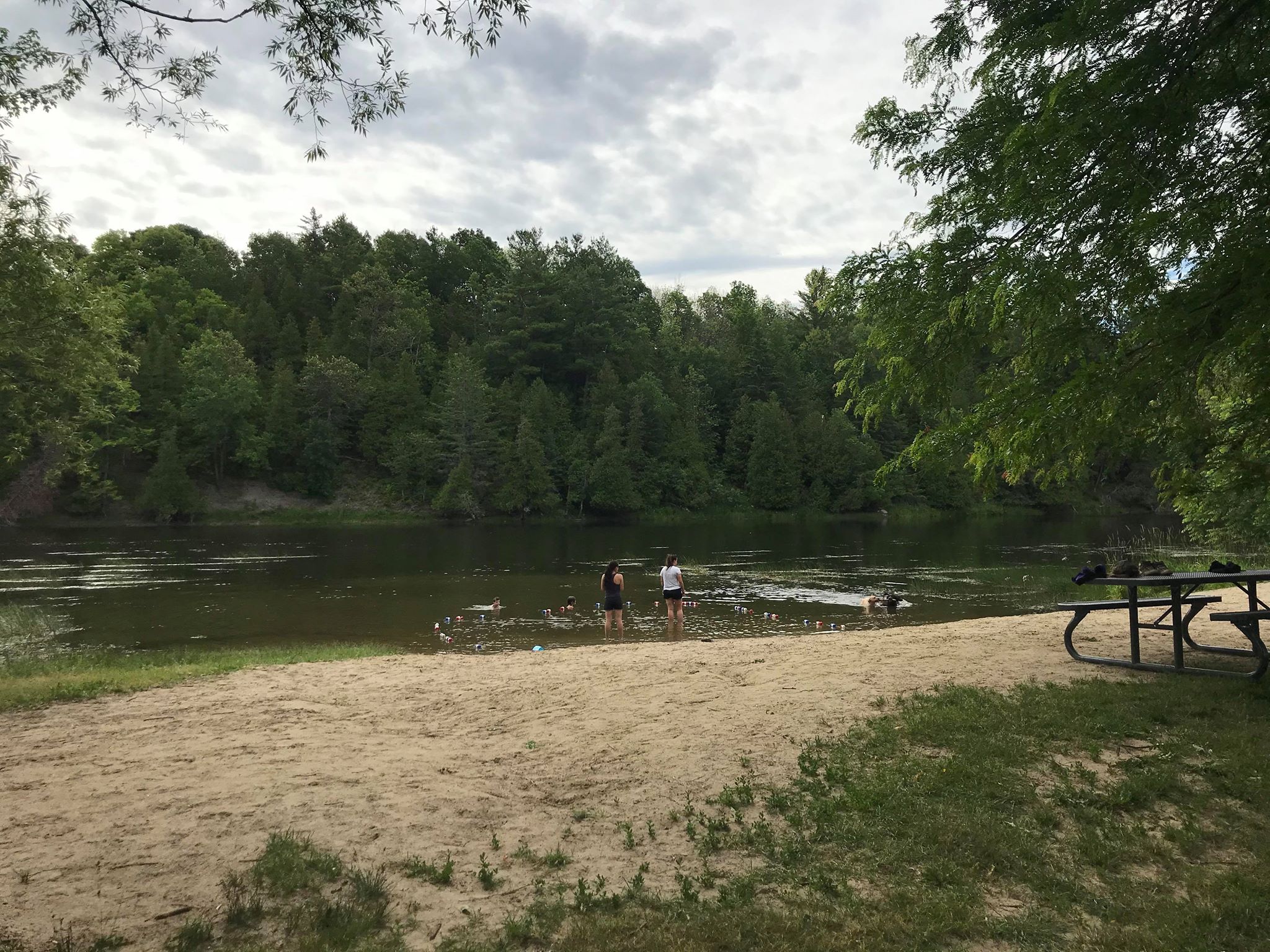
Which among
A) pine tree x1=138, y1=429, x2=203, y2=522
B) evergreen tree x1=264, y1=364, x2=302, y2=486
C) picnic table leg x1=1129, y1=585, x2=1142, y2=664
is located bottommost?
picnic table leg x1=1129, y1=585, x2=1142, y2=664

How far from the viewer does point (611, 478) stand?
7725cm

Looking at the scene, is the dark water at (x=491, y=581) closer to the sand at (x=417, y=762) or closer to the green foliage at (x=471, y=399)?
the sand at (x=417, y=762)

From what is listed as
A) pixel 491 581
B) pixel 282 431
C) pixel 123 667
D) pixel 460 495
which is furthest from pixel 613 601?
pixel 282 431

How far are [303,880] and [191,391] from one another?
78044 mm

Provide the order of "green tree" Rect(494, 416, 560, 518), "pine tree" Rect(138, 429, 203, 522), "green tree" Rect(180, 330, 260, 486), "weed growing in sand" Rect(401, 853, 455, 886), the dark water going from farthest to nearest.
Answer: "green tree" Rect(494, 416, 560, 518)
"green tree" Rect(180, 330, 260, 486)
"pine tree" Rect(138, 429, 203, 522)
the dark water
"weed growing in sand" Rect(401, 853, 455, 886)

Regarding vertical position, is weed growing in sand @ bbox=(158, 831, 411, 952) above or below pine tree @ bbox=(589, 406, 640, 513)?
below

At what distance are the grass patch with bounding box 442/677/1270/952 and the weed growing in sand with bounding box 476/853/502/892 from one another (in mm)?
349

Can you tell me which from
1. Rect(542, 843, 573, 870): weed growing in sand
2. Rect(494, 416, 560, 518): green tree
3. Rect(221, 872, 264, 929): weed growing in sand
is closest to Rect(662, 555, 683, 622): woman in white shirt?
Rect(542, 843, 573, 870): weed growing in sand

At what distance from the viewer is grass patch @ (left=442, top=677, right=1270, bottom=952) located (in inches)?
155

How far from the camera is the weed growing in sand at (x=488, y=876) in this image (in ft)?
14.8

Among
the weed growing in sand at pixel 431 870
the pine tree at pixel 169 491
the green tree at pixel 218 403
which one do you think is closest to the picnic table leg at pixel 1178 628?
the weed growing in sand at pixel 431 870

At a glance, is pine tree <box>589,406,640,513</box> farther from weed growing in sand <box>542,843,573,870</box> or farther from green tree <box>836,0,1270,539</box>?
weed growing in sand <box>542,843,573,870</box>

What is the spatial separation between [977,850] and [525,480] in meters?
71.3

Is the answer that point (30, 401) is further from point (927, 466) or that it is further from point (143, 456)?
point (143, 456)
